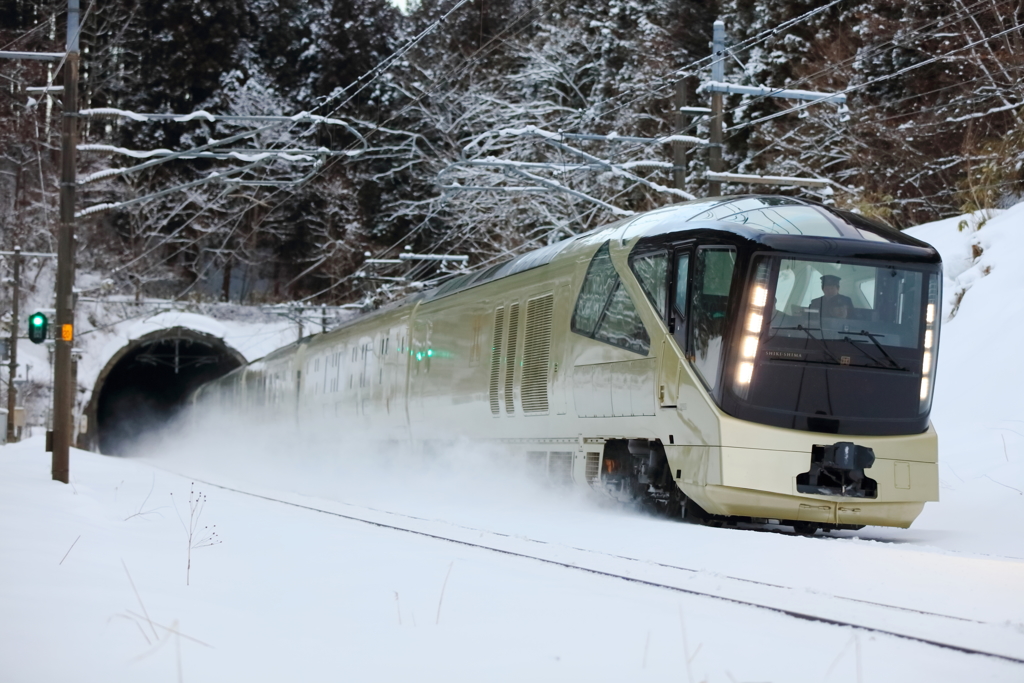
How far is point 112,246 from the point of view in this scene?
195ft

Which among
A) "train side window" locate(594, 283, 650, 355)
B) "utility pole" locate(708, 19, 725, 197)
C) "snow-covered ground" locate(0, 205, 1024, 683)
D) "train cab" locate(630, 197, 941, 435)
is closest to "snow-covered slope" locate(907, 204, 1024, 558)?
"snow-covered ground" locate(0, 205, 1024, 683)

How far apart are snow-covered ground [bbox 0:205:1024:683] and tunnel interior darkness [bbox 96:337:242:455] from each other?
48.5 metres

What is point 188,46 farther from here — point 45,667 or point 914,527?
point 45,667

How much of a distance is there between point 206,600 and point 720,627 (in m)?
2.45

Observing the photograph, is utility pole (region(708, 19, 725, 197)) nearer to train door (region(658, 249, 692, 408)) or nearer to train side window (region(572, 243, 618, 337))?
train side window (region(572, 243, 618, 337))

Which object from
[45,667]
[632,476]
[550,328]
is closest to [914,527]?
[632,476]

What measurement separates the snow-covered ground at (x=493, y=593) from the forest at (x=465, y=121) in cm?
606

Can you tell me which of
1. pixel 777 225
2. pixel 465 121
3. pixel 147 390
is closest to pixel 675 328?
pixel 777 225

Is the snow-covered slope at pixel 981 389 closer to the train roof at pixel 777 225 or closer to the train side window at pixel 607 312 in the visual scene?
the train roof at pixel 777 225

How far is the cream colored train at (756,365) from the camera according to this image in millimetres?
9344

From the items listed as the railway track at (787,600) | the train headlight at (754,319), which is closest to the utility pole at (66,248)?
the railway track at (787,600)

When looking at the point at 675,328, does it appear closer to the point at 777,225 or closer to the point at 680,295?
the point at 680,295

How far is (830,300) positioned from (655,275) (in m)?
1.54

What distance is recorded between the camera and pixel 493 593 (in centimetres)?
605
